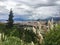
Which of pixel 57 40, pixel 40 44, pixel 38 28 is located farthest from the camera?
pixel 38 28

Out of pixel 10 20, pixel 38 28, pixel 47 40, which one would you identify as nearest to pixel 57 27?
pixel 47 40

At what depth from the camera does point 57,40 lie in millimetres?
19750

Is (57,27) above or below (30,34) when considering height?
above

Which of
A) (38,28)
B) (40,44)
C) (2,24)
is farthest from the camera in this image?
(2,24)

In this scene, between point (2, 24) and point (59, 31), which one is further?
point (2, 24)

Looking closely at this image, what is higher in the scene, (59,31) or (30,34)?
(59,31)

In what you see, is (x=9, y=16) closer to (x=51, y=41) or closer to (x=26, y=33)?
(x=26, y=33)

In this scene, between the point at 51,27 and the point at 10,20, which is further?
the point at 10,20

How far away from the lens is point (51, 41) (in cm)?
2000

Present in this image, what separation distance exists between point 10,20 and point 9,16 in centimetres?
65

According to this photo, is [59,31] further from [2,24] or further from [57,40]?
[2,24]

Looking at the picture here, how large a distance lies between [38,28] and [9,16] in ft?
37.9

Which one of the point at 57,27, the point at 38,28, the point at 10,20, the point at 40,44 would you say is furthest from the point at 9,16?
the point at 57,27

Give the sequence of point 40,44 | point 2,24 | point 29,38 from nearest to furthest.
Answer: point 40,44 < point 29,38 < point 2,24
